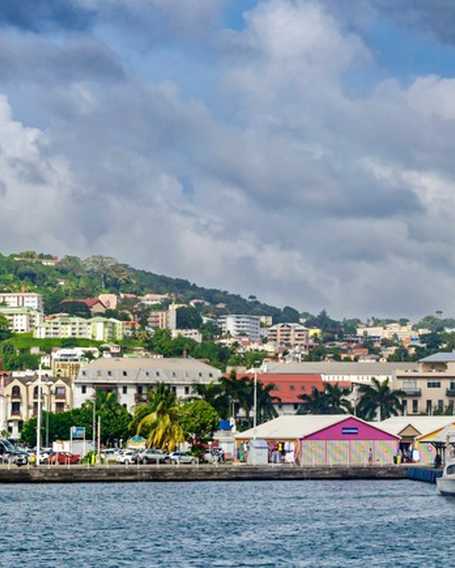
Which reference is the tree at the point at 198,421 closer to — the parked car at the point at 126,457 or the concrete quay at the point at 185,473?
the parked car at the point at 126,457

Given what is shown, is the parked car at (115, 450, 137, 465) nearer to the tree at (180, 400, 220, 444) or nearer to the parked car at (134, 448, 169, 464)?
the parked car at (134, 448, 169, 464)

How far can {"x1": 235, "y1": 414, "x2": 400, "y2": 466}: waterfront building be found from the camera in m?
136

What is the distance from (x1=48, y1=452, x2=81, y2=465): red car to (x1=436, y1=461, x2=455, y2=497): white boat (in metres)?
38.2

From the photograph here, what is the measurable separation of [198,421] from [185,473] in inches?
1357

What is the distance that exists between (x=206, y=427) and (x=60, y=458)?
88.9 ft

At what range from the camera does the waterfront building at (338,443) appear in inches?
5359

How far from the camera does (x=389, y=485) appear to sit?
12094 cm

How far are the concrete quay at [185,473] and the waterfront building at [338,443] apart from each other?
6109 millimetres

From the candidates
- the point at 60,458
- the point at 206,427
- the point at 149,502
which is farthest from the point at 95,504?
the point at 206,427

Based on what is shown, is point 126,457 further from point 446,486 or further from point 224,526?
point 224,526

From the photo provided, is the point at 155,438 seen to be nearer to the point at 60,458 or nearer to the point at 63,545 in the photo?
the point at 60,458

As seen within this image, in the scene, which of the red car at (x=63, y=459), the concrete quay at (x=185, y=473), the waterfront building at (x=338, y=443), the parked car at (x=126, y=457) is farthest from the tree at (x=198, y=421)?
the concrete quay at (x=185, y=473)

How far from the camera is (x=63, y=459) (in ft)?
449

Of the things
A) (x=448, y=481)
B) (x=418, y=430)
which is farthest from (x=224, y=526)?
Answer: (x=418, y=430)
